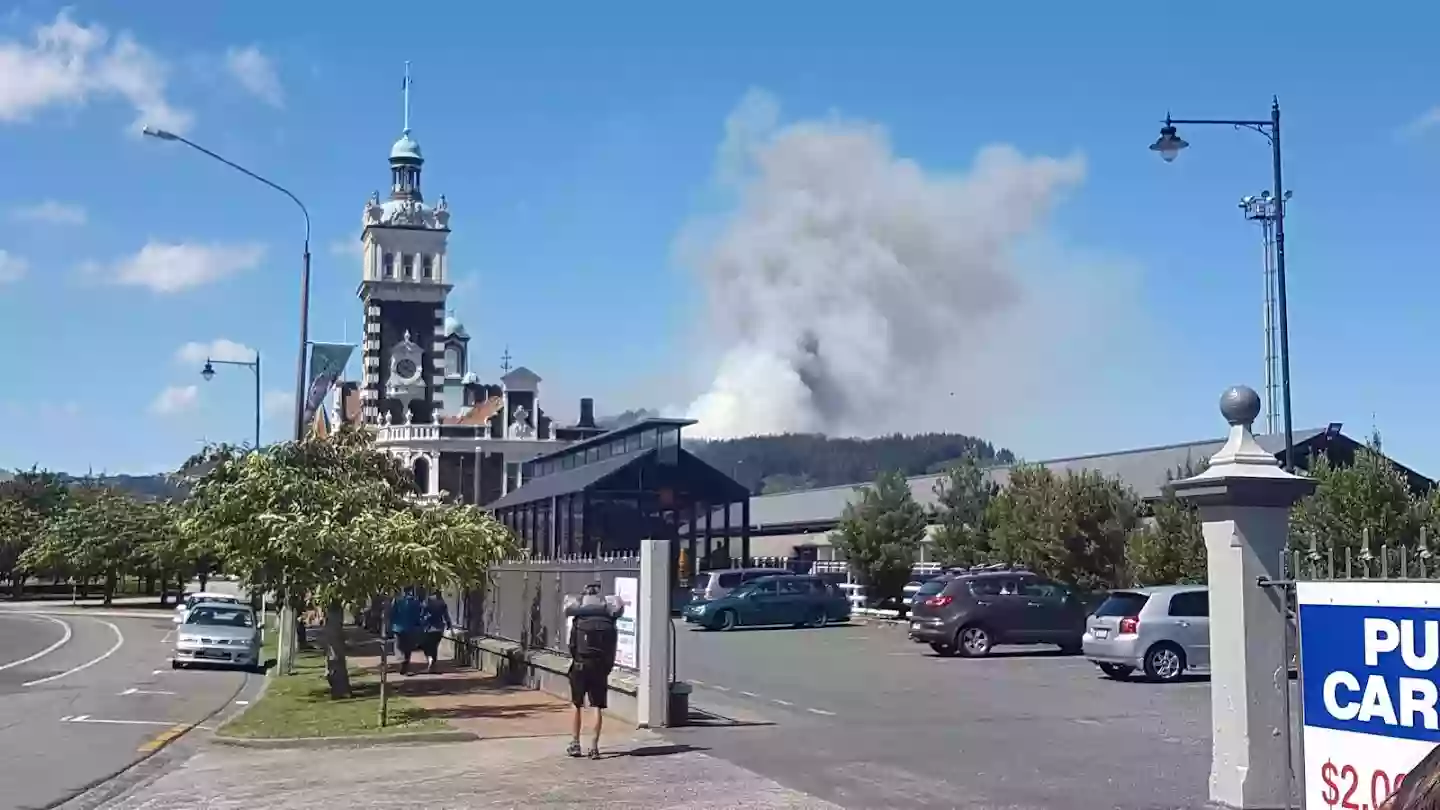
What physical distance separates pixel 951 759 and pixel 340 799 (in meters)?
5.52

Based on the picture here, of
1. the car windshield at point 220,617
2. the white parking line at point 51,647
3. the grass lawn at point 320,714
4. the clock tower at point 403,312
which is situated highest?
the clock tower at point 403,312

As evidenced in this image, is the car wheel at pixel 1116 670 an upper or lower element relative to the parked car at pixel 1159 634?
lower

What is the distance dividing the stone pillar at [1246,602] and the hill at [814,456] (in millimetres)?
103339

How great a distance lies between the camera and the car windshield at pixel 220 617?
100ft

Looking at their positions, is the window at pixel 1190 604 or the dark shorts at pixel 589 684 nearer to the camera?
the dark shorts at pixel 589 684

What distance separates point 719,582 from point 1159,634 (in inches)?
790

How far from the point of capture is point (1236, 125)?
22469 mm

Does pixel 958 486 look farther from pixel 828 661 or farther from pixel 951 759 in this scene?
pixel 951 759

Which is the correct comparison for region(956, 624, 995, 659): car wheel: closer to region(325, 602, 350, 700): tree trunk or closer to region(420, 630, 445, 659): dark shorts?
region(420, 630, 445, 659): dark shorts

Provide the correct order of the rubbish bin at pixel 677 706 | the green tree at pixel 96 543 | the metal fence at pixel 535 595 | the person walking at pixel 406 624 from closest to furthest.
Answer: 1. the rubbish bin at pixel 677 706
2. the metal fence at pixel 535 595
3. the person walking at pixel 406 624
4. the green tree at pixel 96 543

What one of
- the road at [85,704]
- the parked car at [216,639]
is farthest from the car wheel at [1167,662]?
the parked car at [216,639]

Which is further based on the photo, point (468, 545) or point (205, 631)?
point (205, 631)

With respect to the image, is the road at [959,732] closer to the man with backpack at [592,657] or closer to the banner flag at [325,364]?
the man with backpack at [592,657]

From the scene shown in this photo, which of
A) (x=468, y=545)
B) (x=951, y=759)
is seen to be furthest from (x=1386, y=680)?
(x=468, y=545)
